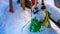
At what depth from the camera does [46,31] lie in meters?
0.86

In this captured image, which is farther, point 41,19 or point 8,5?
point 8,5

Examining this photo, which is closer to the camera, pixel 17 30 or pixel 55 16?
pixel 17 30

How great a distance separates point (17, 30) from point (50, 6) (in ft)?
1.10

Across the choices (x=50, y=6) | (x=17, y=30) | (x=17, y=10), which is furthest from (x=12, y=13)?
(x=50, y=6)

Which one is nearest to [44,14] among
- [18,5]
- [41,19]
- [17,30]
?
[41,19]

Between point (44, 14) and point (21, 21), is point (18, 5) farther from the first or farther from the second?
point (44, 14)

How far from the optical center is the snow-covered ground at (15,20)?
0.93 meters

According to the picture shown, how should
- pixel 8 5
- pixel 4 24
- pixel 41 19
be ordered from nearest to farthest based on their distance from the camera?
pixel 41 19 < pixel 4 24 < pixel 8 5

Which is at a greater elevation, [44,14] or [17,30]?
[44,14]

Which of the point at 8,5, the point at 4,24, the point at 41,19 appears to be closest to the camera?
the point at 41,19

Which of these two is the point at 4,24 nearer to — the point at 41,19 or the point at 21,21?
the point at 21,21

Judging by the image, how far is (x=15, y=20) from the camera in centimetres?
103

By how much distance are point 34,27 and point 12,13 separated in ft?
0.87

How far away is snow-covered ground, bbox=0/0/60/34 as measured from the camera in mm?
→ 926
